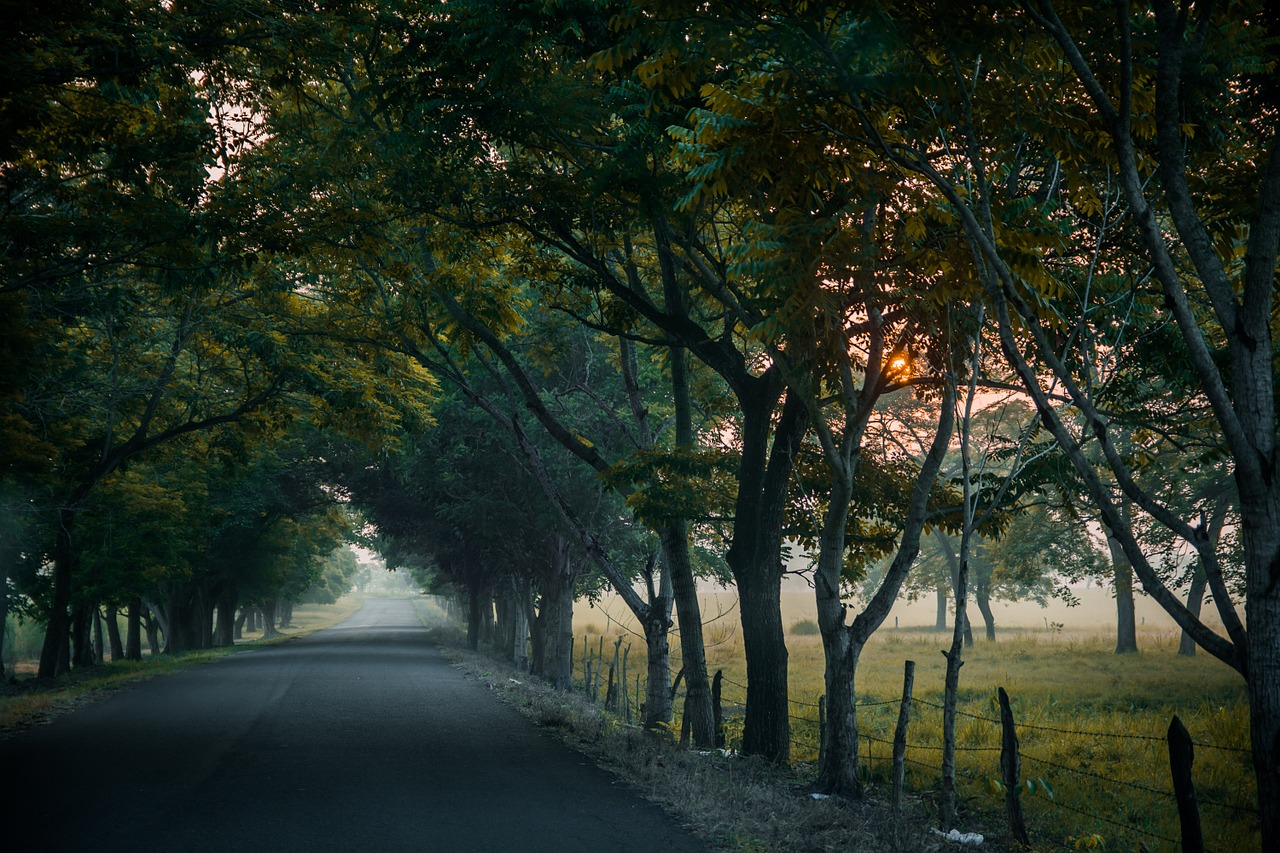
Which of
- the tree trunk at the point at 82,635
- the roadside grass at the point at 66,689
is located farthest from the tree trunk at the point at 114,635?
the tree trunk at the point at 82,635

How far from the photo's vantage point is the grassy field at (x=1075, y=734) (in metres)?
10.4

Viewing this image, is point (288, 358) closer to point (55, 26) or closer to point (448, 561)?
point (55, 26)

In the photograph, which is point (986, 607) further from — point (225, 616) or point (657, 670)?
point (225, 616)

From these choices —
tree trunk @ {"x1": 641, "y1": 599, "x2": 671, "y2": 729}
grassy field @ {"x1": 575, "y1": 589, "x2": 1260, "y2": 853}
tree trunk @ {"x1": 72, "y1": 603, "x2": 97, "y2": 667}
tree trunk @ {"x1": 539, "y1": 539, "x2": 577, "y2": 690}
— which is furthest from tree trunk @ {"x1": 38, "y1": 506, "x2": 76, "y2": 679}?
tree trunk @ {"x1": 641, "y1": 599, "x2": 671, "y2": 729}

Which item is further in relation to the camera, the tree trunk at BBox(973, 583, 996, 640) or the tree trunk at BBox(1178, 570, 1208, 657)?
the tree trunk at BBox(973, 583, 996, 640)

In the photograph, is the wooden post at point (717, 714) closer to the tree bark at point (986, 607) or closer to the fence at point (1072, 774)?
the fence at point (1072, 774)

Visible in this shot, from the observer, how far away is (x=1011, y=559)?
32.6 metres

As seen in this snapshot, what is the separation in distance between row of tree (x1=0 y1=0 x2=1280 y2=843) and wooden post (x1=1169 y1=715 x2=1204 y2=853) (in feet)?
3.25

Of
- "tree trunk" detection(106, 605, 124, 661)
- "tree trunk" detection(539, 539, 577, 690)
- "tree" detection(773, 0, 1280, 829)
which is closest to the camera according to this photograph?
"tree" detection(773, 0, 1280, 829)

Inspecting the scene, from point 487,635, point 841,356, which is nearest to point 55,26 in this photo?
point 841,356

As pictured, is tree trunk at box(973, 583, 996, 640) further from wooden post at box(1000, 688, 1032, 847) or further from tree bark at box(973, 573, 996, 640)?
wooden post at box(1000, 688, 1032, 847)

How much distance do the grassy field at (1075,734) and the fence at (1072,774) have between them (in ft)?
0.10

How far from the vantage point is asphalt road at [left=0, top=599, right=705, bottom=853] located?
23.8ft

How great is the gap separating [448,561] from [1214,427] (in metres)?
30.2
